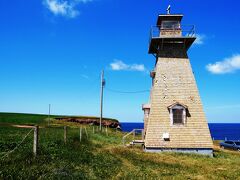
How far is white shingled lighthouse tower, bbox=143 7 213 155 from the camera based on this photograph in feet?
84.0

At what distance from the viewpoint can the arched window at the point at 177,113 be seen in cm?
2608

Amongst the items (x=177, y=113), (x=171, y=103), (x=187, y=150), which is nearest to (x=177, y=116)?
(x=177, y=113)

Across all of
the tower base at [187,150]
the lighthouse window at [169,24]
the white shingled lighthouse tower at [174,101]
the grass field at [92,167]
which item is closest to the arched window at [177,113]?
the white shingled lighthouse tower at [174,101]

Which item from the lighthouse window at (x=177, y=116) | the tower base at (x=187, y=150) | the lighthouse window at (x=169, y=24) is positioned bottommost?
the tower base at (x=187, y=150)

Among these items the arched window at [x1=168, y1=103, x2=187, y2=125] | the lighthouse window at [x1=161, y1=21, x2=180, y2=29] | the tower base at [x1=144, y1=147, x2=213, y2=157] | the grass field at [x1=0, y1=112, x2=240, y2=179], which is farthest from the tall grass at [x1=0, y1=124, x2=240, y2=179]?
the lighthouse window at [x1=161, y1=21, x2=180, y2=29]

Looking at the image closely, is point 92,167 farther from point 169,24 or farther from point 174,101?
point 169,24

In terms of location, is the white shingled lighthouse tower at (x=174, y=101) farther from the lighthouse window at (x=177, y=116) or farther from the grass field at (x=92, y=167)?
the grass field at (x=92, y=167)

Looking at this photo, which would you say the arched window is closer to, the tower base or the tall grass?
the tower base

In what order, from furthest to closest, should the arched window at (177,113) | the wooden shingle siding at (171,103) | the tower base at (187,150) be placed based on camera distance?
the arched window at (177,113), the wooden shingle siding at (171,103), the tower base at (187,150)

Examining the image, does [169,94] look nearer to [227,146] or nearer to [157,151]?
[157,151]

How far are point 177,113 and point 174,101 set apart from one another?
1.17m

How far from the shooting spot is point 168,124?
2602cm

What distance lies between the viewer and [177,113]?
86.0 ft

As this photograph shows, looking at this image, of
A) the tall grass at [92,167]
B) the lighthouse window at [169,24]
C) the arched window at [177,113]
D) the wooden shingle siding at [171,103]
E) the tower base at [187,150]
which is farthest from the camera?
the lighthouse window at [169,24]
